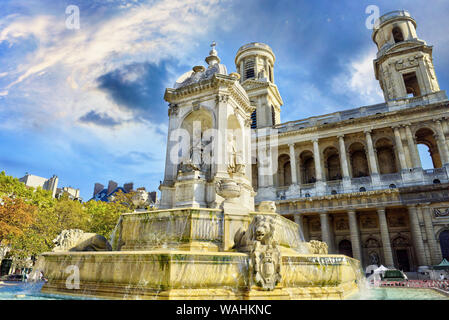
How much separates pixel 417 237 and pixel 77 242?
29.7m

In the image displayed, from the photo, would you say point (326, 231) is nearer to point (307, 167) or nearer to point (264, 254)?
point (307, 167)

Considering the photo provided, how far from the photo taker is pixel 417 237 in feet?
87.4

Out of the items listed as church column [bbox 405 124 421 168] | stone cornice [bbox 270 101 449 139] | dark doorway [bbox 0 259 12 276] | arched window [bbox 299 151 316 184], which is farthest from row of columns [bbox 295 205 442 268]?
dark doorway [bbox 0 259 12 276]

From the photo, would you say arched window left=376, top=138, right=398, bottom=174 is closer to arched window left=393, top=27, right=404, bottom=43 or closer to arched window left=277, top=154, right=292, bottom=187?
arched window left=277, top=154, right=292, bottom=187

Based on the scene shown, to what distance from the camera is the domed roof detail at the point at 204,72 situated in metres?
12.1

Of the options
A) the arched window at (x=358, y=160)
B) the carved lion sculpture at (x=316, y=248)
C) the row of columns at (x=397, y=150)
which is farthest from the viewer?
the arched window at (x=358, y=160)

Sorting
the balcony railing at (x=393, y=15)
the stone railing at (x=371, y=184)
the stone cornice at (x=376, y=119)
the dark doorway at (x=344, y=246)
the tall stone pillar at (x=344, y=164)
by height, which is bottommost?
the dark doorway at (x=344, y=246)

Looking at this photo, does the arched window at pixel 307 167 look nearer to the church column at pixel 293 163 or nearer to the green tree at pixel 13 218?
the church column at pixel 293 163

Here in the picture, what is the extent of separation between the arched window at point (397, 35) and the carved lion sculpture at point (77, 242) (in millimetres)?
44315

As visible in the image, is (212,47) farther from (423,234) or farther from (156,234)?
(423,234)

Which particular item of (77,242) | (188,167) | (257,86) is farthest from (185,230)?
(257,86)

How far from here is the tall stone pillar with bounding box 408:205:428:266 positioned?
26.0 meters

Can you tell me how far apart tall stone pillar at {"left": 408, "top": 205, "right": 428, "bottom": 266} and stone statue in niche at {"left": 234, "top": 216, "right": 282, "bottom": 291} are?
27359mm

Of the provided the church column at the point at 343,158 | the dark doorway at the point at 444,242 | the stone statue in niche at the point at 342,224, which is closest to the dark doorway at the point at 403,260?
the dark doorway at the point at 444,242
